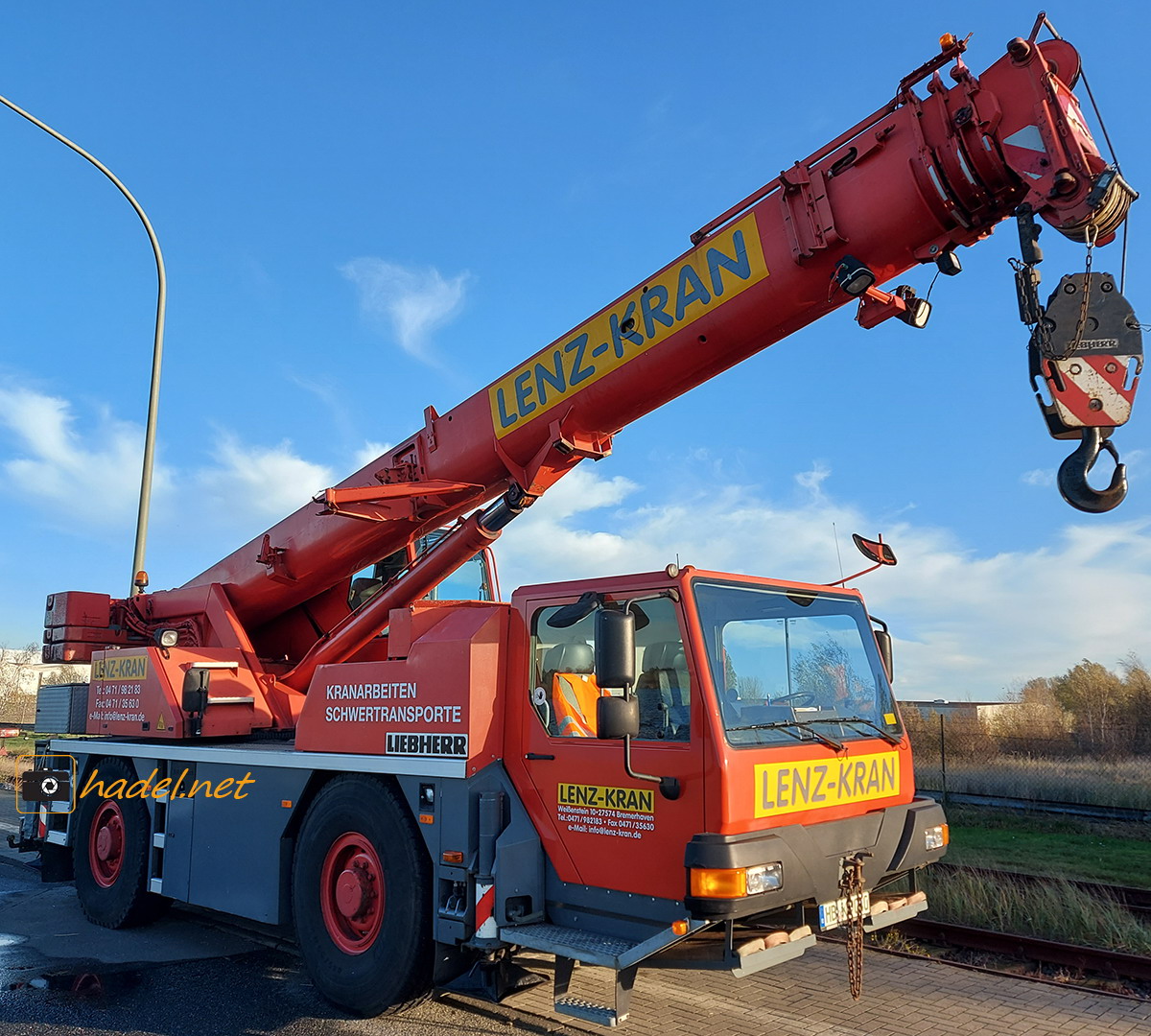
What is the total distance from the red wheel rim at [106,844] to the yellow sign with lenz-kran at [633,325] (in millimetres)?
4875

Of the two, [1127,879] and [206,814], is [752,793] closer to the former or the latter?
[206,814]

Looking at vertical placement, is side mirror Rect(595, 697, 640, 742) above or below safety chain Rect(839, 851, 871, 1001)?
above

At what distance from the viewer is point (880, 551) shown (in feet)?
18.1

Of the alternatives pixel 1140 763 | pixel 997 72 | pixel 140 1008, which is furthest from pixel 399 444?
pixel 1140 763

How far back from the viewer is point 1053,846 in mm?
11094

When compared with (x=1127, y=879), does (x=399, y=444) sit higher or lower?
higher

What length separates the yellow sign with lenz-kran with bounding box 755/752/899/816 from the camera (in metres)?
4.34

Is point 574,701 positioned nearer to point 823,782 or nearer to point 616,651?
point 616,651

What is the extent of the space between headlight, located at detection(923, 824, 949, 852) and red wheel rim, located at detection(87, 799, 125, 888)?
621 centimetres

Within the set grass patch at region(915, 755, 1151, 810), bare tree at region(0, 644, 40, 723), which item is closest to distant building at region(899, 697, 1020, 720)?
grass patch at region(915, 755, 1151, 810)

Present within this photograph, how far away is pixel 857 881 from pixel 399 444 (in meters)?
4.28

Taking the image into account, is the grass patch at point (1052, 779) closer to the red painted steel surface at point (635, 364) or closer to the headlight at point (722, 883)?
the red painted steel surface at point (635, 364)

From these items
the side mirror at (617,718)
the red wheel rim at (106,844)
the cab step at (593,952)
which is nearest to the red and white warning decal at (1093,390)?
the side mirror at (617,718)

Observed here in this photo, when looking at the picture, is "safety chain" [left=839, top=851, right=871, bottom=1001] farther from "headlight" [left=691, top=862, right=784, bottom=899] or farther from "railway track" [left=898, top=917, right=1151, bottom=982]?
"railway track" [left=898, top=917, right=1151, bottom=982]
